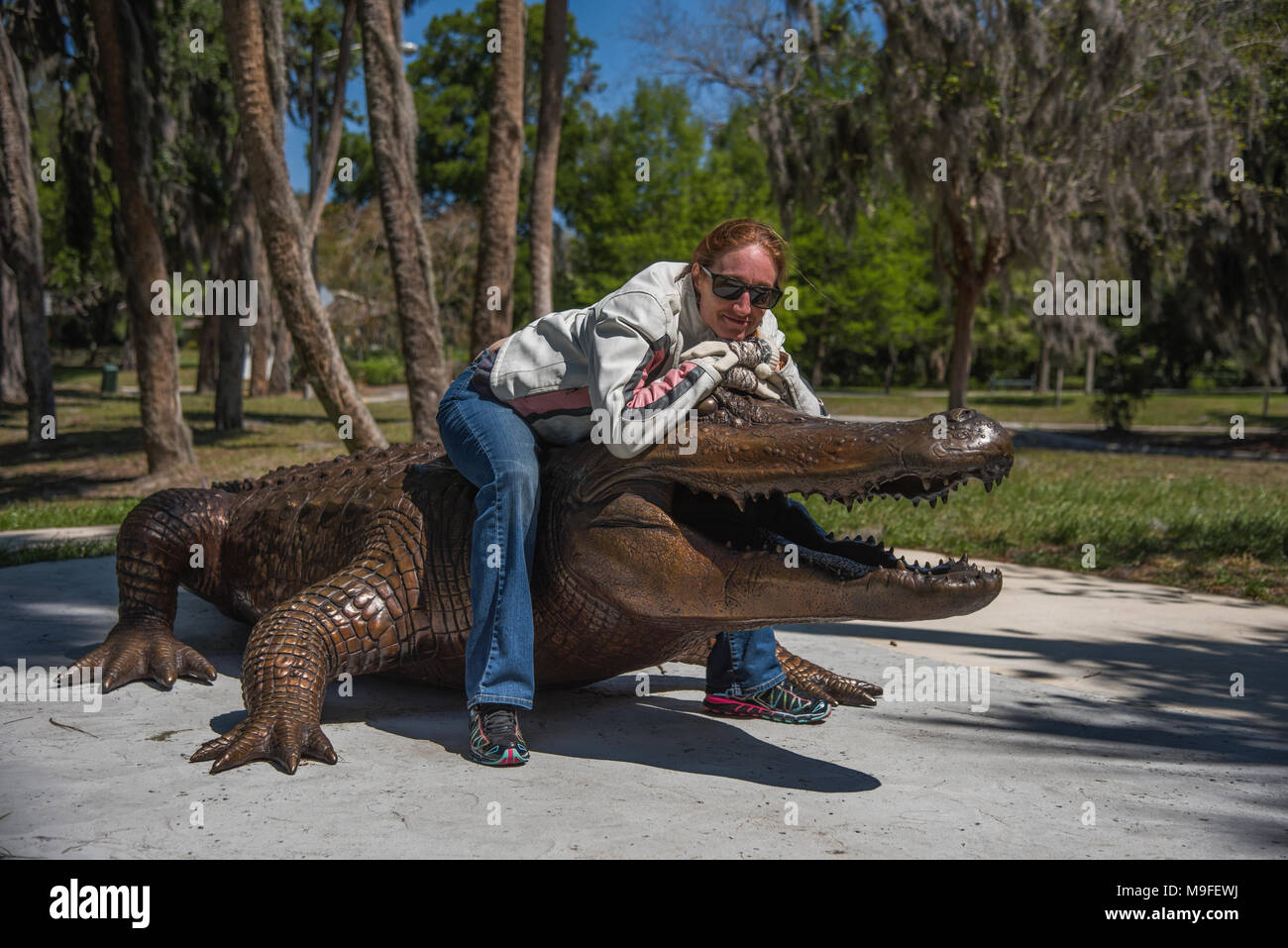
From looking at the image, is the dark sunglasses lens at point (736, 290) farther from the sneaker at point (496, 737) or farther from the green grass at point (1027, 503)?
the green grass at point (1027, 503)

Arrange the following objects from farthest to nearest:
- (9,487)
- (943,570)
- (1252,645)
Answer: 1. (9,487)
2. (1252,645)
3. (943,570)

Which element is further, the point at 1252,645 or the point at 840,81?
the point at 840,81

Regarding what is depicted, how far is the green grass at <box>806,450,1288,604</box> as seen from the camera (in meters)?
8.16

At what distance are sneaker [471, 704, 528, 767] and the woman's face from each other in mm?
1501

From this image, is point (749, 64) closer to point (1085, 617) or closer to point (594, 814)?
point (1085, 617)

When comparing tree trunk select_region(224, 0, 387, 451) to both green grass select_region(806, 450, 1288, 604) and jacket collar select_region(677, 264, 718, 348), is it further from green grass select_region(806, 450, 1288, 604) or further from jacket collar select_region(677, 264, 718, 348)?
jacket collar select_region(677, 264, 718, 348)

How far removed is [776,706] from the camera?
4.17 m

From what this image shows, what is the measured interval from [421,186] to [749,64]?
1089 inches

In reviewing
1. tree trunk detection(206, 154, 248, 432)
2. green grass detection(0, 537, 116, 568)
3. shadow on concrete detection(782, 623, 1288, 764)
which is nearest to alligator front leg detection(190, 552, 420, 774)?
shadow on concrete detection(782, 623, 1288, 764)

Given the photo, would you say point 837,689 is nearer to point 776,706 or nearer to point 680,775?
point 776,706

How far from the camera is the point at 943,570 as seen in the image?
303 centimetres

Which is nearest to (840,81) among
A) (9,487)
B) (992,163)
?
(992,163)

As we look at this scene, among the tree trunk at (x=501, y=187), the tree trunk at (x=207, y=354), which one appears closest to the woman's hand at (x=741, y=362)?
the tree trunk at (x=501, y=187)

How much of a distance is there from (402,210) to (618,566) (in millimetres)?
8830
